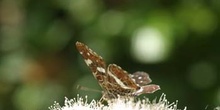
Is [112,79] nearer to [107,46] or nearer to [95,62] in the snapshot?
[95,62]

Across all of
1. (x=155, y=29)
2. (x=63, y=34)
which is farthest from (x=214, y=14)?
(x=63, y=34)

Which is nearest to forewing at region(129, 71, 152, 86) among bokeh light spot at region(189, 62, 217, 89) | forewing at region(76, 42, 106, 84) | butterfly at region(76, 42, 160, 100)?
butterfly at region(76, 42, 160, 100)

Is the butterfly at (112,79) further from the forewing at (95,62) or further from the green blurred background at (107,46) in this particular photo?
the green blurred background at (107,46)

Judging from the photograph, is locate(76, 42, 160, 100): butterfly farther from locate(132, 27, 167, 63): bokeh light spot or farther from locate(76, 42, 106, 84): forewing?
locate(132, 27, 167, 63): bokeh light spot

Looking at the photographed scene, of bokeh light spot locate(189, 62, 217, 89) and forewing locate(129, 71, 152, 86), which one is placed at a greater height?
bokeh light spot locate(189, 62, 217, 89)

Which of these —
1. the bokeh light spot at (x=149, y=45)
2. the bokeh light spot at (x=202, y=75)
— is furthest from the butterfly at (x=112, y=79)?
the bokeh light spot at (x=202, y=75)

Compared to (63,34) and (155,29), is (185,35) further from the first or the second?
(63,34)

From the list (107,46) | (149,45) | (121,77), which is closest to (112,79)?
(121,77)

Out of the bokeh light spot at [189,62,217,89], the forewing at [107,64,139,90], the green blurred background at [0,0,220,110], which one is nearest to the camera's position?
the forewing at [107,64,139,90]

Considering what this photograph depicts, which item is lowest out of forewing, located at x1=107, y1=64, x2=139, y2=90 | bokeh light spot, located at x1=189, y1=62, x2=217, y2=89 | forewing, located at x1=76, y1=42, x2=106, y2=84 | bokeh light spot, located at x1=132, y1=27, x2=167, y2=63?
forewing, located at x1=107, y1=64, x2=139, y2=90
